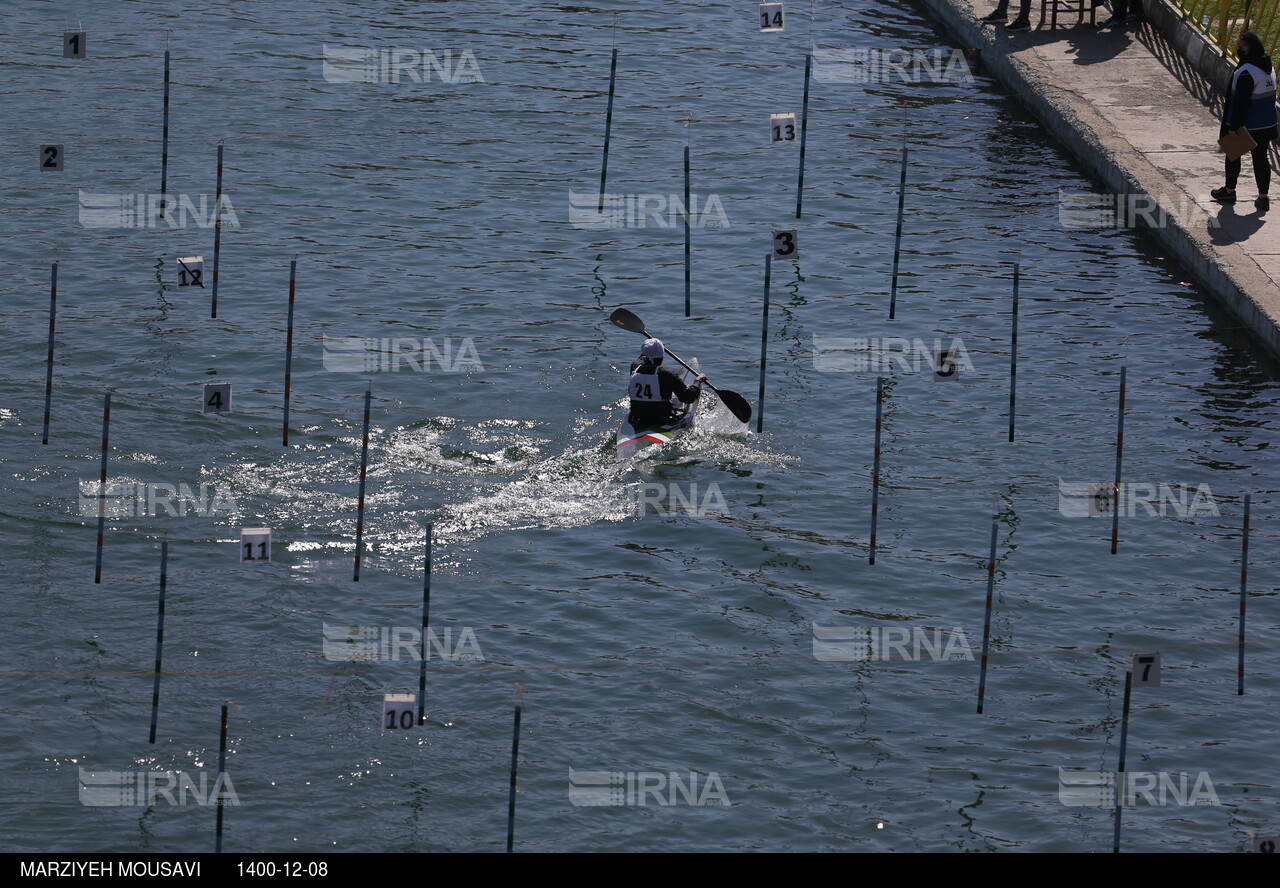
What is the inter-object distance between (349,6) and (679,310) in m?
15.4

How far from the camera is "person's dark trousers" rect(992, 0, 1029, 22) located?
34.3 m

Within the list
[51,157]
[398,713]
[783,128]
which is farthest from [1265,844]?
[51,157]

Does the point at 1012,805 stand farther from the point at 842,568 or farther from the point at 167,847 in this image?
the point at 167,847

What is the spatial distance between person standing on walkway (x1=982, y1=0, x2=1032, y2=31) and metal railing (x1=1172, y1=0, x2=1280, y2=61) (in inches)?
111

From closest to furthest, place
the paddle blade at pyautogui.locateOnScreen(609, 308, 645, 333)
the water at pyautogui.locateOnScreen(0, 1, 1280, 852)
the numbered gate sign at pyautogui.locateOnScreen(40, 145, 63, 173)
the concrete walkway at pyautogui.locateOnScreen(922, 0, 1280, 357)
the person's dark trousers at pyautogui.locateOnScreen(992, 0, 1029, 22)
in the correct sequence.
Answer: the water at pyautogui.locateOnScreen(0, 1, 1280, 852) < the paddle blade at pyautogui.locateOnScreen(609, 308, 645, 333) < the numbered gate sign at pyautogui.locateOnScreen(40, 145, 63, 173) < the concrete walkway at pyautogui.locateOnScreen(922, 0, 1280, 357) < the person's dark trousers at pyautogui.locateOnScreen(992, 0, 1029, 22)

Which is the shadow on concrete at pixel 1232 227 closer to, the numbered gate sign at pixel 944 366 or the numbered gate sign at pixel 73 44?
the numbered gate sign at pixel 944 366

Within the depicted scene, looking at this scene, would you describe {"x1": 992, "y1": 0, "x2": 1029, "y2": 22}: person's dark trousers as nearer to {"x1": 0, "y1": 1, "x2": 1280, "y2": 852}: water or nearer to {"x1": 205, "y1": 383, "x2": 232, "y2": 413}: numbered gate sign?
{"x1": 0, "y1": 1, "x2": 1280, "y2": 852}: water

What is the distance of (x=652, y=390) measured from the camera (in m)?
21.5

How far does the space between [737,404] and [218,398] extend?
645 centimetres

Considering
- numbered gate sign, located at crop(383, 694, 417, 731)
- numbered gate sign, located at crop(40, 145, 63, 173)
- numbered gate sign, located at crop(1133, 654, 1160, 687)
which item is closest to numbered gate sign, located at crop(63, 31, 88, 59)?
numbered gate sign, located at crop(40, 145, 63, 173)

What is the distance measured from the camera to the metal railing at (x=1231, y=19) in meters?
29.9

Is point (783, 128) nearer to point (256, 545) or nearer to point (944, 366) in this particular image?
point (944, 366)

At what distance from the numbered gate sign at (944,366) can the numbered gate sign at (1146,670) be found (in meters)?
6.54

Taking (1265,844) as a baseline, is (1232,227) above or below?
above
